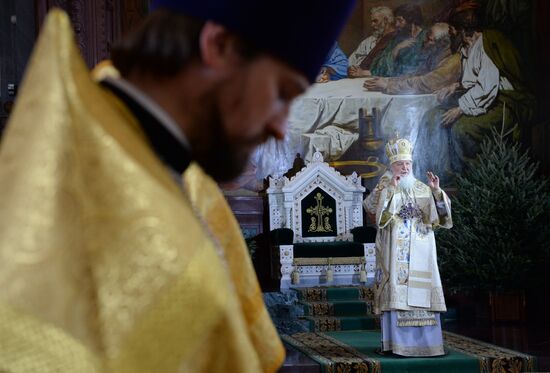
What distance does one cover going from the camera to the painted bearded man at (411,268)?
7281 mm

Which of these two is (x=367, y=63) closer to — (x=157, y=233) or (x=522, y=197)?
(x=522, y=197)

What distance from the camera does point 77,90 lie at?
80 centimetres

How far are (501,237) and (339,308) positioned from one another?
9.04 ft

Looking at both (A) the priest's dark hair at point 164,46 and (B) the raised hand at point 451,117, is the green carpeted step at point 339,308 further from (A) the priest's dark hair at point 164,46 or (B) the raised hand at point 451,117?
(A) the priest's dark hair at point 164,46

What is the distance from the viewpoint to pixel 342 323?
10.2 meters

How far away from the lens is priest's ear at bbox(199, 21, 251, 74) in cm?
86

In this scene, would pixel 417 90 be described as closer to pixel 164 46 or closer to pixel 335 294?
pixel 335 294

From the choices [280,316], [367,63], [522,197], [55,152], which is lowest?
[280,316]

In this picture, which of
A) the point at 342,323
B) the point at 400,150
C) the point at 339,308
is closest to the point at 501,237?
the point at 339,308

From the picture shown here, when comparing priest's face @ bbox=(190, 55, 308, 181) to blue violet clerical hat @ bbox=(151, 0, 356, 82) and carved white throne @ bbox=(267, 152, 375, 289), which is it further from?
carved white throne @ bbox=(267, 152, 375, 289)

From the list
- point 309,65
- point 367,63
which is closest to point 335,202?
point 367,63

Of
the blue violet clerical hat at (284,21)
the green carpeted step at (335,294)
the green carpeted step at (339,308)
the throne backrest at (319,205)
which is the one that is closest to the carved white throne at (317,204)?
the throne backrest at (319,205)

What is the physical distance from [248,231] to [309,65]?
12.7m

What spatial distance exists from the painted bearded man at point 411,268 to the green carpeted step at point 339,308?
3286 millimetres
